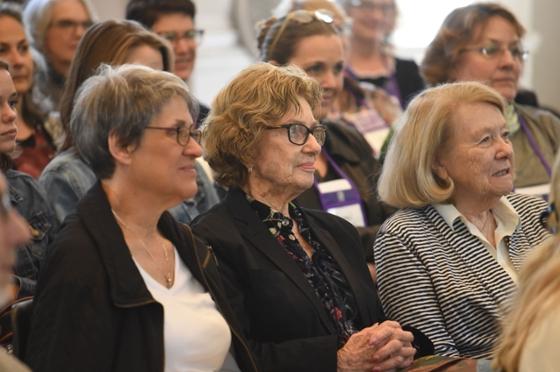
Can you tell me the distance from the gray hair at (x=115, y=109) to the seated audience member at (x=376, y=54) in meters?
3.35

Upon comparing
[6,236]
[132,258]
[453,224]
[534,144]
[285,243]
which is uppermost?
[6,236]

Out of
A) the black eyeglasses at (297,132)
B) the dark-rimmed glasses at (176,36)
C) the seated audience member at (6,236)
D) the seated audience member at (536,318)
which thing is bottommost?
the seated audience member at (536,318)

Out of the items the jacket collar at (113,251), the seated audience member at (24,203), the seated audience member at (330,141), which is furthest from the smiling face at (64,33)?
the jacket collar at (113,251)

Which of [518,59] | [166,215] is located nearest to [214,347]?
[166,215]

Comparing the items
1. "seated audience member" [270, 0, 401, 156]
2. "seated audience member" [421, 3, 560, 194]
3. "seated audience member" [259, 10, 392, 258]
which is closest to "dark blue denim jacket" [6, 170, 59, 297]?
"seated audience member" [259, 10, 392, 258]

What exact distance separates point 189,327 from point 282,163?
69cm

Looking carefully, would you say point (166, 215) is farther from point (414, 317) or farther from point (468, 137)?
point (468, 137)

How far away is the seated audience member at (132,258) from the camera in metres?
2.44

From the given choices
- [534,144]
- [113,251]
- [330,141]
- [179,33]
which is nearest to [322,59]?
[330,141]

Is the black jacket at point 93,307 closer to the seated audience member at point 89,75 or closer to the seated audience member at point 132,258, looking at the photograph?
the seated audience member at point 132,258

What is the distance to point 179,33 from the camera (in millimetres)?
4738

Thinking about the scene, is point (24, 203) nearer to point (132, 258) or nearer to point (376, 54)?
point (132, 258)

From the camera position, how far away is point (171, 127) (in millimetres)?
2699

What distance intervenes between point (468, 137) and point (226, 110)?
79cm
